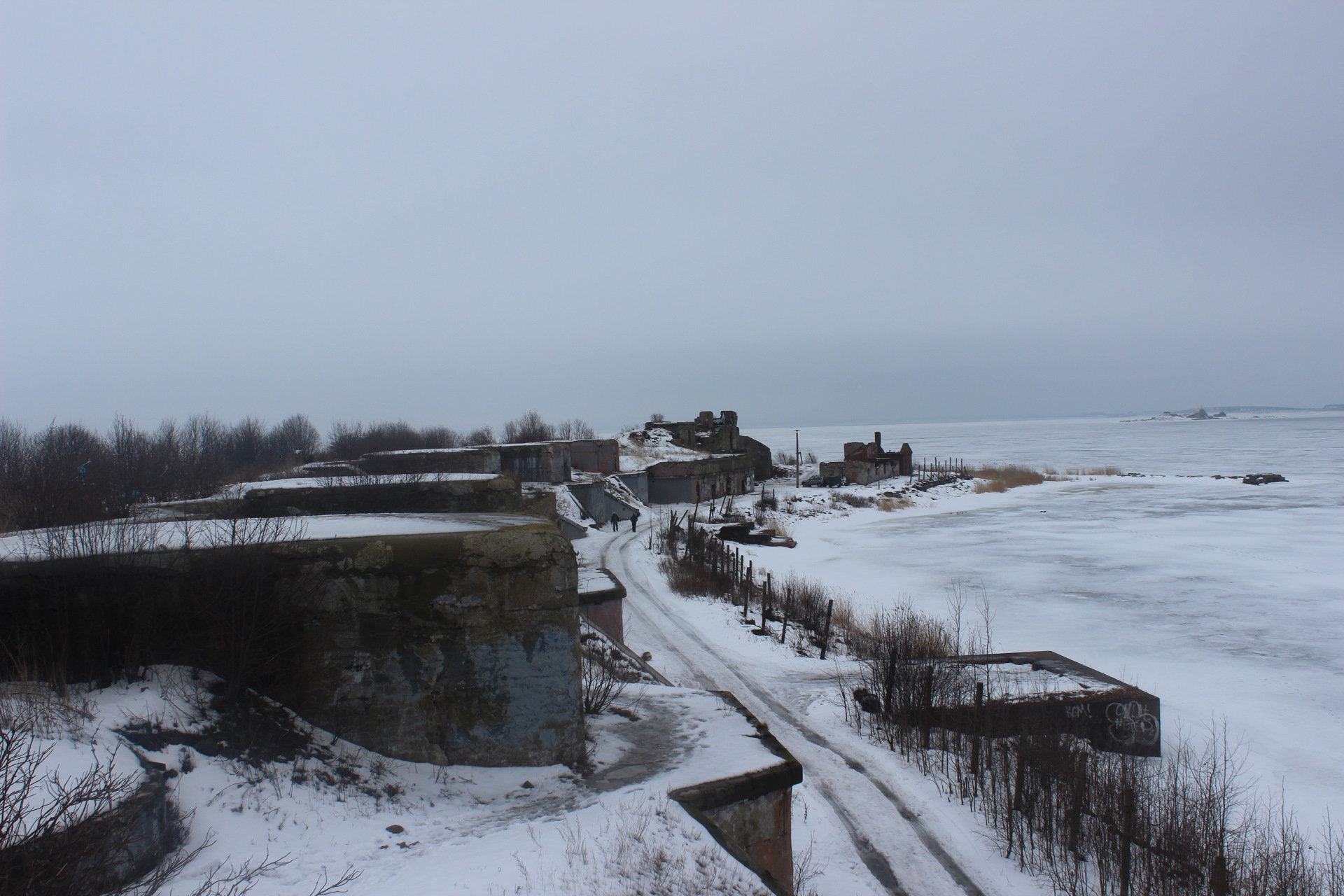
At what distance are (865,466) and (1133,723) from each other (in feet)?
170

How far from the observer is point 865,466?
2424 inches

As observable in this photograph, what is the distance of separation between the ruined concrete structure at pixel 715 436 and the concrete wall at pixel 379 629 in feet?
169

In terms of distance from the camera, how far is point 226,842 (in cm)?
388

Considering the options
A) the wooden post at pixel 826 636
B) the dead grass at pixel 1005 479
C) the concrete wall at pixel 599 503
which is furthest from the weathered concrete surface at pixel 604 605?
the dead grass at pixel 1005 479

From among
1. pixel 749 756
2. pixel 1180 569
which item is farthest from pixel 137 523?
pixel 1180 569

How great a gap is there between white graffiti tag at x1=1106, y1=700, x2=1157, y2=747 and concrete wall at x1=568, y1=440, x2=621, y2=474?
34.2 metres

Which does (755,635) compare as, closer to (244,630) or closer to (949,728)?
(949,728)

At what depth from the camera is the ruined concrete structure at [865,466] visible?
6059 centimetres

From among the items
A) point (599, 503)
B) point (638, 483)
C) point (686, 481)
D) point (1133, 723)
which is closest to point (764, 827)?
point (1133, 723)

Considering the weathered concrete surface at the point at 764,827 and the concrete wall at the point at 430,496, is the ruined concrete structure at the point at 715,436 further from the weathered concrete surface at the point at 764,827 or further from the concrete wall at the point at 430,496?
the weathered concrete surface at the point at 764,827

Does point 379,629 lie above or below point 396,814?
above

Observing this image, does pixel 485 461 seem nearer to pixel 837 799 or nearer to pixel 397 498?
pixel 397 498

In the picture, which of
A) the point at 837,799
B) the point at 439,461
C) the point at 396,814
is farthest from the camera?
the point at 439,461

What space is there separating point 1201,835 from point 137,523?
9113mm
